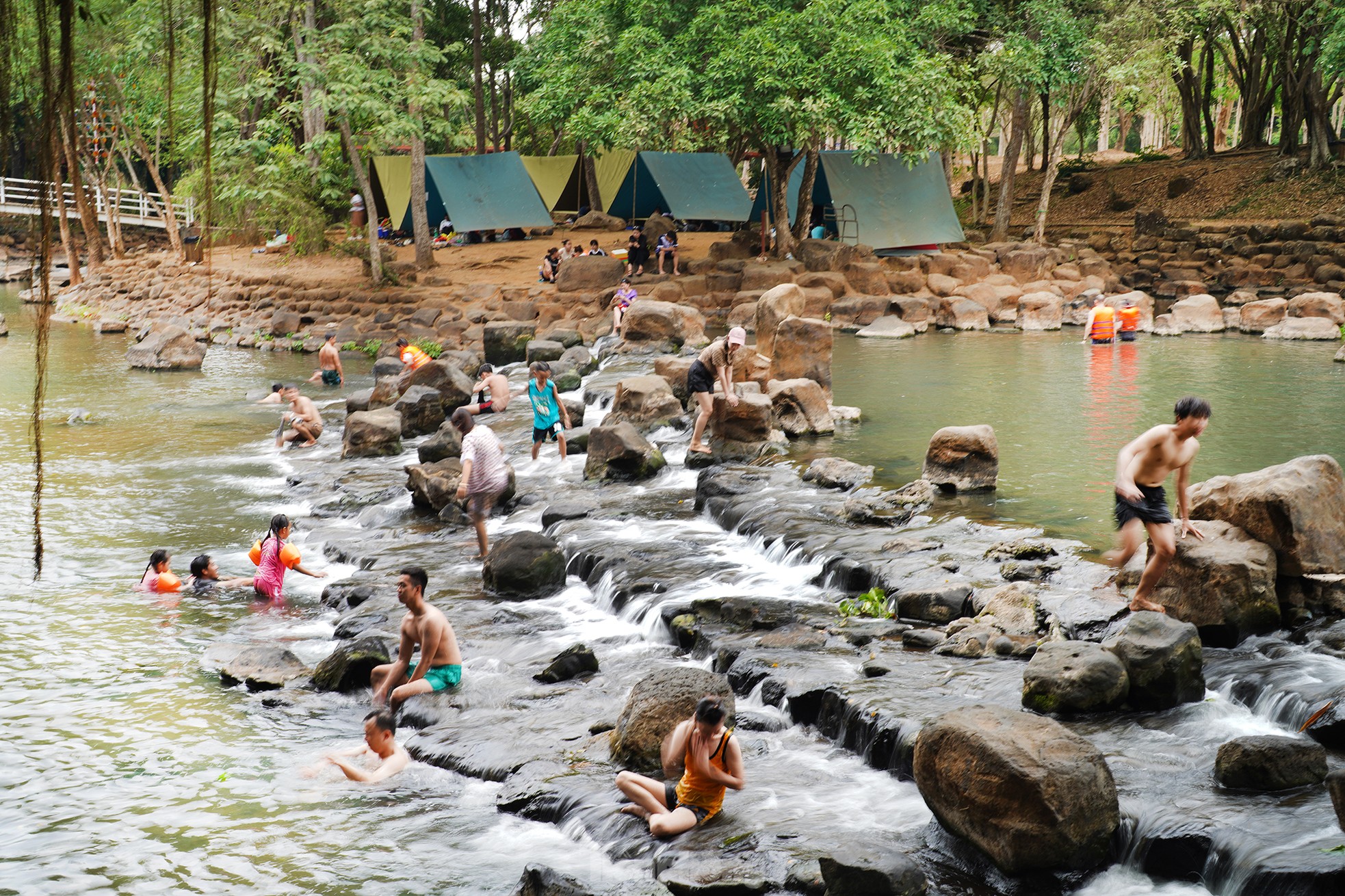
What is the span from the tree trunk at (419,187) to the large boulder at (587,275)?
4.22m

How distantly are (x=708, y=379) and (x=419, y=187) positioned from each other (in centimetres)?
1749

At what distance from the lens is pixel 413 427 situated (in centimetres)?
1902

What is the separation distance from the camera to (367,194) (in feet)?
92.4

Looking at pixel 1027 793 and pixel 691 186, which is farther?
pixel 691 186

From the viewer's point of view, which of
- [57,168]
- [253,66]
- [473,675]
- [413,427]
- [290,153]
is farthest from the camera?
[253,66]

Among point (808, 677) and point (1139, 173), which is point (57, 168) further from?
point (1139, 173)

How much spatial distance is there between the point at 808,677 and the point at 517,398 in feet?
44.5

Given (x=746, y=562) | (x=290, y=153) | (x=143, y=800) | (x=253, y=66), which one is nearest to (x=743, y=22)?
(x=290, y=153)

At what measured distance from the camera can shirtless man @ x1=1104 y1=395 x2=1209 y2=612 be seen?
830 cm

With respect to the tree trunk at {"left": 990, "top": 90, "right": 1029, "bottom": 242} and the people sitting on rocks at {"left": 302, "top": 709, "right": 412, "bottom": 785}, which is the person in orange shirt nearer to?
the people sitting on rocks at {"left": 302, "top": 709, "right": 412, "bottom": 785}

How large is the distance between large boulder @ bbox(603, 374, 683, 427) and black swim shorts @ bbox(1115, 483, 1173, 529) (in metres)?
9.36

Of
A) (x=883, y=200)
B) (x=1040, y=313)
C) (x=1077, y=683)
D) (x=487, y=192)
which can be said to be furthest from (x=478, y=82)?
(x=1077, y=683)

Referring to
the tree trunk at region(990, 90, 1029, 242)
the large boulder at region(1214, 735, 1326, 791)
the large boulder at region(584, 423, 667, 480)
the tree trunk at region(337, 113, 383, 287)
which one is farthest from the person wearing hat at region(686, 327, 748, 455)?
the tree trunk at region(990, 90, 1029, 242)

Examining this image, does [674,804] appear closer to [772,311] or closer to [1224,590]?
[1224,590]
